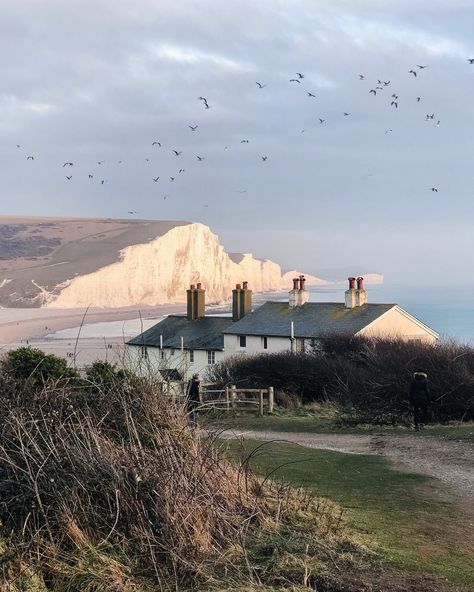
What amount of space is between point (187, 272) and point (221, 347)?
10673cm

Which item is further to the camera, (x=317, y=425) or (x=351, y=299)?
(x=351, y=299)

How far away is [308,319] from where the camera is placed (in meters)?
39.4

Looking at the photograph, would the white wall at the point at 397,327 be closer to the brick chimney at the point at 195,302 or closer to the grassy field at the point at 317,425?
the grassy field at the point at 317,425

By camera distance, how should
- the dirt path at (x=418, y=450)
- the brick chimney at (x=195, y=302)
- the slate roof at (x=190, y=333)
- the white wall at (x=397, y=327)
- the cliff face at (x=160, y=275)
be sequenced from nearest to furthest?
the dirt path at (x=418, y=450) < the white wall at (x=397, y=327) < the slate roof at (x=190, y=333) < the brick chimney at (x=195, y=302) < the cliff face at (x=160, y=275)

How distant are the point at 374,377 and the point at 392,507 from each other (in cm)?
1187

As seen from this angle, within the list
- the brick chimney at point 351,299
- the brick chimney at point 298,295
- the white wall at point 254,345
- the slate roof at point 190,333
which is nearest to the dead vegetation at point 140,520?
the white wall at point 254,345

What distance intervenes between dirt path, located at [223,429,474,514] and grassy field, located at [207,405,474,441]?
1.77 feet

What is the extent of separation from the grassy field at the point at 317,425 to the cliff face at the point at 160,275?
100726 mm

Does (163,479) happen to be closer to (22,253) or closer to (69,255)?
(69,255)

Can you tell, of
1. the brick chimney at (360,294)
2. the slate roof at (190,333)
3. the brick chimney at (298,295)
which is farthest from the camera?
the slate roof at (190,333)

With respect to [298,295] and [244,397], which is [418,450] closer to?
[244,397]

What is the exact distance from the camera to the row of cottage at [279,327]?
122 feet

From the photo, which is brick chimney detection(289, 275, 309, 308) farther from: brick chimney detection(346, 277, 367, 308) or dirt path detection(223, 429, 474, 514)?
dirt path detection(223, 429, 474, 514)

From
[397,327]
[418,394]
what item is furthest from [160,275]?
[418,394]
